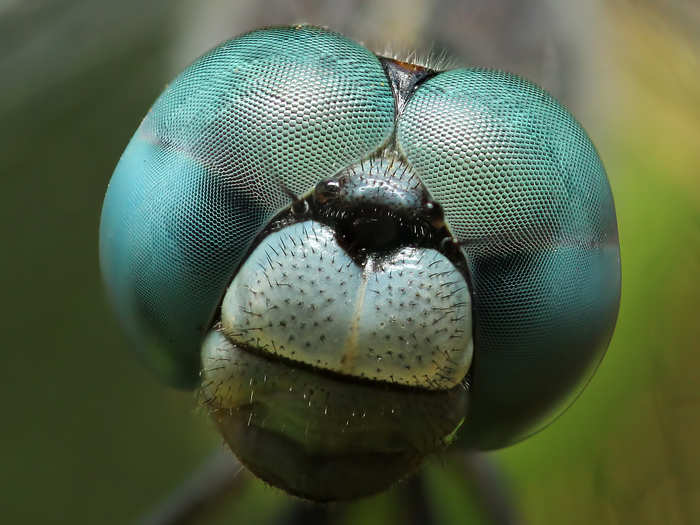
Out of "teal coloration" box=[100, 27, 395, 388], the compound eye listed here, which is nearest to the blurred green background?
"teal coloration" box=[100, 27, 395, 388]

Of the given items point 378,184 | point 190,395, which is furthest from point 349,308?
point 190,395

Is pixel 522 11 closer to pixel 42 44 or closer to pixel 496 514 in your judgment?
pixel 496 514

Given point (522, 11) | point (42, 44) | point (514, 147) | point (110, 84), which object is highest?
point (514, 147)

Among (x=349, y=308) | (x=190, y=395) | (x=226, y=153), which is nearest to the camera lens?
(x=349, y=308)

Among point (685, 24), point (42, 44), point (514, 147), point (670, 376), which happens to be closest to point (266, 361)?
point (514, 147)

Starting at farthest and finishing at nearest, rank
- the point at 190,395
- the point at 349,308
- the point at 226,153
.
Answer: the point at 190,395
the point at 226,153
the point at 349,308

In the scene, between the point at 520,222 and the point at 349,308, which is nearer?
the point at 349,308

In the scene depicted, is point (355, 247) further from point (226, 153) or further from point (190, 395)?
point (190, 395)
